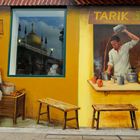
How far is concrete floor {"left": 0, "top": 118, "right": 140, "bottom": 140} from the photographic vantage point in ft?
25.0

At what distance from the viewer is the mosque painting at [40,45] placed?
9.23 meters

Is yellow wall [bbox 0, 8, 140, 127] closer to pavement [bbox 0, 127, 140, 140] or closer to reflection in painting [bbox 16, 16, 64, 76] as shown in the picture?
reflection in painting [bbox 16, 16, 64, 76]

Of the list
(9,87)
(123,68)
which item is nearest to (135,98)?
(123,68)

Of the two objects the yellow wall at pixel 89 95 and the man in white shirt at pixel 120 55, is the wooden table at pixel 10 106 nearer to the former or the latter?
the yellow wall at pixel 89 95

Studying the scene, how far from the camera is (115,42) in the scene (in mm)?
9062

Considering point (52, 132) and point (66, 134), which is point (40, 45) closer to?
point (52, 132)

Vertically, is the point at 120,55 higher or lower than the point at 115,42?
lower

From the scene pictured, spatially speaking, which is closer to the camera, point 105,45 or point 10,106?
point 10,106

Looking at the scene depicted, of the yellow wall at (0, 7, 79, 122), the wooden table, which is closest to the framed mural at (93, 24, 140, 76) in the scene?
the yellow wall at (0, 7, 79, 122)

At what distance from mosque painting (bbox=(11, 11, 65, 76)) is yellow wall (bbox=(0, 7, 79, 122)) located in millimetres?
191

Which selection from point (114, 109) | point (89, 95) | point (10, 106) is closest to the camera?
point (114, 109)

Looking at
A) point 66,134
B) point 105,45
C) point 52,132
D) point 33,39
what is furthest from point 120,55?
point 52,132

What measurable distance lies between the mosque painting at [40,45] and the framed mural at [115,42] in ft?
3.34

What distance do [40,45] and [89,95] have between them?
2046 mm
